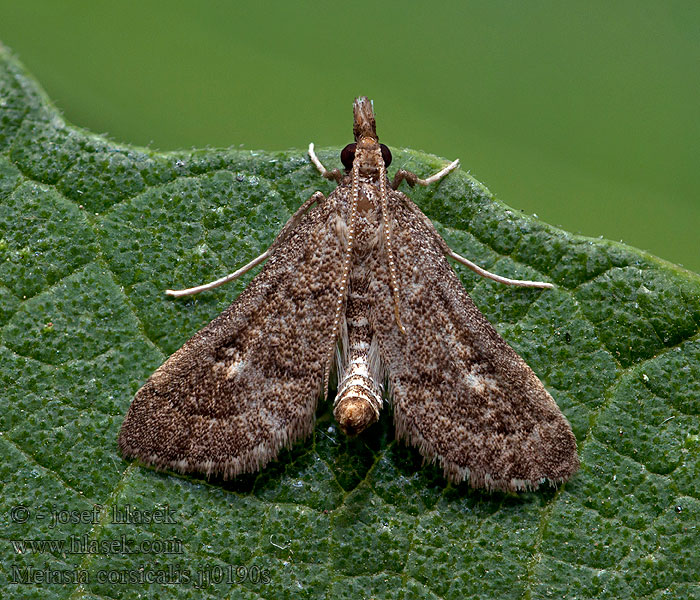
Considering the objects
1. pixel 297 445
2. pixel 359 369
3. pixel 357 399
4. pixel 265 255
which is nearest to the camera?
pixel 357 399

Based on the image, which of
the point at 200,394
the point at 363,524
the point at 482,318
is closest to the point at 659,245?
the point at 482,318

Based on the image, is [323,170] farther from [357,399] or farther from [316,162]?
[357,399]

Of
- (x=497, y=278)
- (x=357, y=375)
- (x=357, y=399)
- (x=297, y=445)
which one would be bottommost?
(x=297, y=445)

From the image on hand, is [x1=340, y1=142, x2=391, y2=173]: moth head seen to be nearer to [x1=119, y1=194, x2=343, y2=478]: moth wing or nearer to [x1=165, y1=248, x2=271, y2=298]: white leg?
[x1=119, y1=194, x2=343, y2=478]: moth wing

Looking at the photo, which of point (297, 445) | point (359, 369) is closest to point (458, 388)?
point (359, 369)

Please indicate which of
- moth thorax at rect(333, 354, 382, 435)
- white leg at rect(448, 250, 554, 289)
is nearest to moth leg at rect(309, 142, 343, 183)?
white leg at rect(448, 250, 554, 289)

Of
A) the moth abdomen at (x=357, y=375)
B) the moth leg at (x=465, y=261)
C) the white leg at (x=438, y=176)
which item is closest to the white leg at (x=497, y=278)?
the moth leg at (x=465, y=261)

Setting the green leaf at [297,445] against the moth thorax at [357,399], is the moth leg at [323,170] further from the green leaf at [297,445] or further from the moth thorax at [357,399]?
the moth thorax at [357,399]
